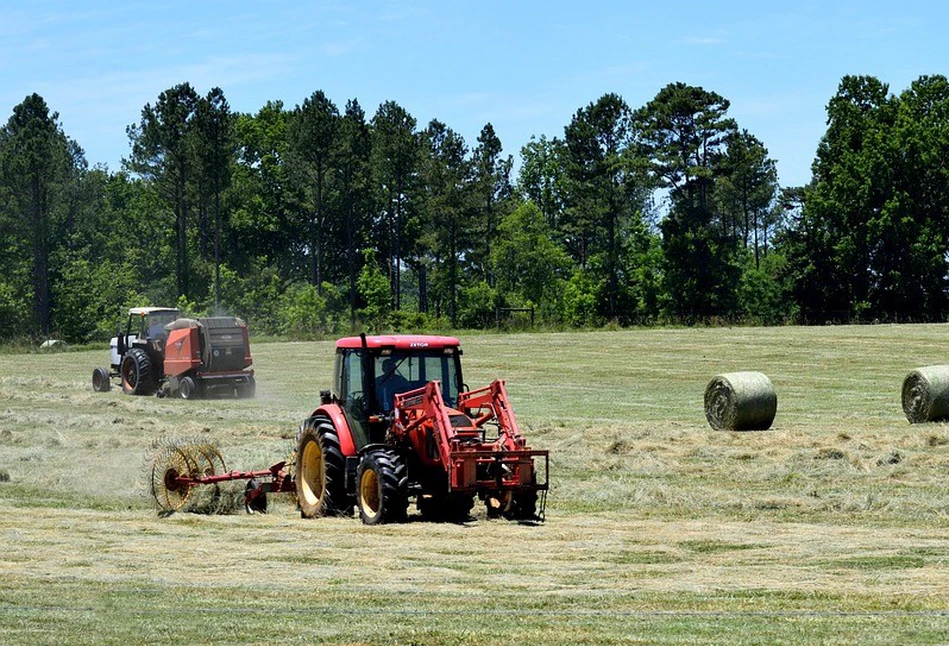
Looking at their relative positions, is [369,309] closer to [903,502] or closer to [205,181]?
[205,181]

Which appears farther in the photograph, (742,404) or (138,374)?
(138,374)

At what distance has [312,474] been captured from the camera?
55.7ft

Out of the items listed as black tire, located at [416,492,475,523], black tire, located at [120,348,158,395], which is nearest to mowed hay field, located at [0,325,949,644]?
black tire, located at [416,492,475,523]

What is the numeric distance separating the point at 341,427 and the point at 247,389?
21.0 metres

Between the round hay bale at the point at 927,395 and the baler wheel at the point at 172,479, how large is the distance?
14.5m

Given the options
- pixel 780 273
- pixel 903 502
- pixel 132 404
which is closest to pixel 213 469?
pixel 903 502

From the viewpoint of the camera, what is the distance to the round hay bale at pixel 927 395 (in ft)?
86.7

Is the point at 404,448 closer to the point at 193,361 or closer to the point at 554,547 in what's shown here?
the point at 554,547

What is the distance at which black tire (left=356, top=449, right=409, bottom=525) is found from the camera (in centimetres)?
1510

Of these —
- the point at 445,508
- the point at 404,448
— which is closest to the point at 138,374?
the point at 445,508

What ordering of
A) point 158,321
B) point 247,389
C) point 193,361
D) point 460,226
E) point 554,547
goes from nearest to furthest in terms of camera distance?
1. point 554,547
2. point 193,361
3. point 247,389
4. point 158,321
5. point 460,226

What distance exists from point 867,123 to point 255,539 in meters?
67.9

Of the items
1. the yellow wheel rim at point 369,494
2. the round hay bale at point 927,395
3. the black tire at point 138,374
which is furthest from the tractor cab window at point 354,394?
the black tire at point 138,374

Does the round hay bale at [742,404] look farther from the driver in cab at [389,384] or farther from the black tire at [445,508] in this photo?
the driver in cab at [389,384]
